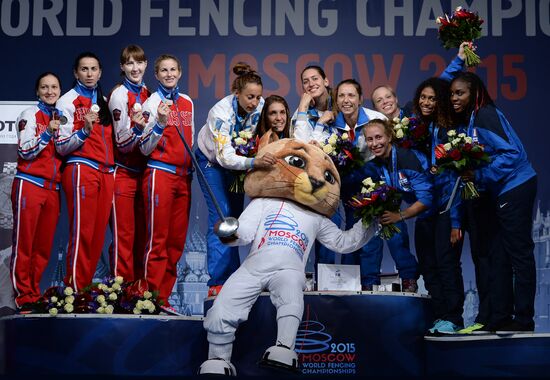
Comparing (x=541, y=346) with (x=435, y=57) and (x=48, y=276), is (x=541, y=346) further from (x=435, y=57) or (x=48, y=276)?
(x=48, y=276)

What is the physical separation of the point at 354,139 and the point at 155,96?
1.35 meters

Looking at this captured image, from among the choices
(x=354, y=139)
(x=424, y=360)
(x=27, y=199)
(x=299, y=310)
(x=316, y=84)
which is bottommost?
(x=424, y=360)

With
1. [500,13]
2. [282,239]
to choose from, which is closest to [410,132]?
[282,239]

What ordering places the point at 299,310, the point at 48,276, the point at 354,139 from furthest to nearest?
the point at 48,276, the point at 354,139, the point at 299,310

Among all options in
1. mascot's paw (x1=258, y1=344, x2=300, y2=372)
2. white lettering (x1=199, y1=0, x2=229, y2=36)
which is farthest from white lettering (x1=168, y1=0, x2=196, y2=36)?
mascot's paw (x1=258, y1=344, x2=300, y2=372)

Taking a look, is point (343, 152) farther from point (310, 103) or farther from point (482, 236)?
point (482, 236)

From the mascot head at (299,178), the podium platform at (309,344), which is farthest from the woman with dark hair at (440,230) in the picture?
the mascot head at (299,178)

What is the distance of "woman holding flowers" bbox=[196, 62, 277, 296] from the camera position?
225 inches

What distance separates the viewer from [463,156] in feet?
17.7

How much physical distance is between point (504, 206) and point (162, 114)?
216 centimetres

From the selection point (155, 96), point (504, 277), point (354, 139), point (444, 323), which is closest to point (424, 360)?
point (444, 323)

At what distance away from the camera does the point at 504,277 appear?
5.34 metres

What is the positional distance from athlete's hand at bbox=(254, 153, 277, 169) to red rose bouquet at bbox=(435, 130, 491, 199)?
1018 mm

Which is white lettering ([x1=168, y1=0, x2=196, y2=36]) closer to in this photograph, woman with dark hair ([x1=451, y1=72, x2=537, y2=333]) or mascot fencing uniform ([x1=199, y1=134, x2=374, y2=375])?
mascot fencing uniform ([x1=199, y1=134, x2=374, y2=375])
